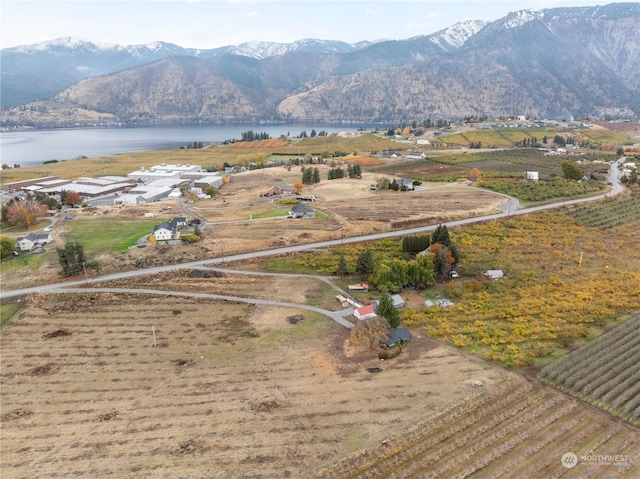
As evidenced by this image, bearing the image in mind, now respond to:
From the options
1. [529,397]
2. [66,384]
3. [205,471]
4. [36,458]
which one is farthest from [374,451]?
[66,384]

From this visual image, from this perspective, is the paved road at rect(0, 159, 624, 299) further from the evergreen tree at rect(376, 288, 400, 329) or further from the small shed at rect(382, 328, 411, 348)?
the small shed at rect(382, 328, 411, 348)

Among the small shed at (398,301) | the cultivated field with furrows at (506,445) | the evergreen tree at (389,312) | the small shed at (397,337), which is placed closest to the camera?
the cultivated field with furrows at (506,445)

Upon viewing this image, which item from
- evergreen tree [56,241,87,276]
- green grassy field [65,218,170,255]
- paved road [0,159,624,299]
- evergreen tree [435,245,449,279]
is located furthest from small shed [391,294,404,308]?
evergreen tree [56,241,87,276]

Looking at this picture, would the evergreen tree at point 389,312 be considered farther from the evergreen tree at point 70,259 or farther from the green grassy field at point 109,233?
the green grassy field at point 109,233

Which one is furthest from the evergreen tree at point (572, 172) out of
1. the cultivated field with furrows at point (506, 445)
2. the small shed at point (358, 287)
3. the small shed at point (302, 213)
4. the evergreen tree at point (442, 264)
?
the cultivated field with furrows at point (506, 445)

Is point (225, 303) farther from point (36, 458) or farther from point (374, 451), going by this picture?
point (374, 451)
